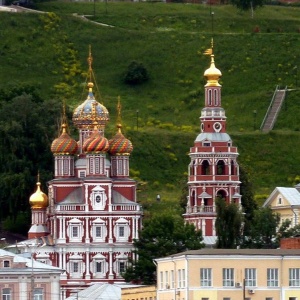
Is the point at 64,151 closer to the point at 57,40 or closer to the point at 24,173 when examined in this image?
the point at 24,173

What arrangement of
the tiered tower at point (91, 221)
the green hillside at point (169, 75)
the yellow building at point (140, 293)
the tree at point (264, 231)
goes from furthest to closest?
the green hillside at point (169, 75)
the tiered tower at point (91, 221)
the tree at point (264, 231)
the yellow building at point (140, 293)

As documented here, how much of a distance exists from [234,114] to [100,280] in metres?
39.4

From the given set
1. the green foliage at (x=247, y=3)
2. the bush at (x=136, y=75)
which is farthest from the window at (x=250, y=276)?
the green foliage at (x=247, y=3)

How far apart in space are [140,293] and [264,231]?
18095mm

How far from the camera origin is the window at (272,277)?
361ft

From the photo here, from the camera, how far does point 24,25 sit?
19125 centimetres

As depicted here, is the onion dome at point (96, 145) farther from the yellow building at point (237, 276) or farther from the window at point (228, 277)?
the window at point (228, 277)

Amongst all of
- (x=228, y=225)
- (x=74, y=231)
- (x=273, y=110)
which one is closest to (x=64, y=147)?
(x=74, y=231)

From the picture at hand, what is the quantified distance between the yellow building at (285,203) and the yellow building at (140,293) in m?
28.8

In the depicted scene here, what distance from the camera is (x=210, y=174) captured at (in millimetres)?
143000

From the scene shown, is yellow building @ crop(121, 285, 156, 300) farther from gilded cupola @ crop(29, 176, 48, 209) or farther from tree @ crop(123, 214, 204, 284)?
gilded cupola @ crop(29, 176, 48, 209)

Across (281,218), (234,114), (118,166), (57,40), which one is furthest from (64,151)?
Result: (57,40)

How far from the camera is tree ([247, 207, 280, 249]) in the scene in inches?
5246

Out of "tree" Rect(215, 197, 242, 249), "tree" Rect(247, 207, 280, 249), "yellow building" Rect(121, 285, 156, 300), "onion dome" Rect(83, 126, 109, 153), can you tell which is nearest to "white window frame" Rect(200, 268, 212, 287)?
"yellow building" Rect(121, 285, 156, 300)
